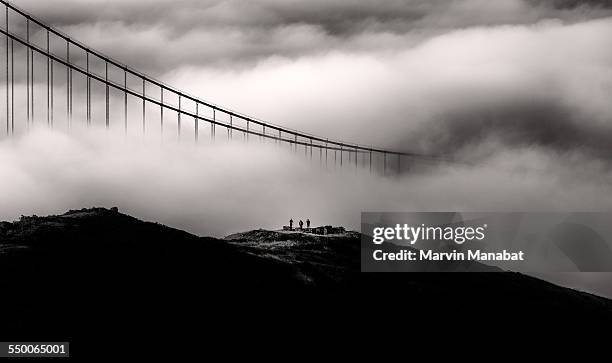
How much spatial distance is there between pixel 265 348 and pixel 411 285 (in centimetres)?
5840

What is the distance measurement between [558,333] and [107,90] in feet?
330

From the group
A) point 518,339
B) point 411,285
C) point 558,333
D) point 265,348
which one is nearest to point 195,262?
point 265,348

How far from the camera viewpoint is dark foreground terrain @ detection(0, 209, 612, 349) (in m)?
100

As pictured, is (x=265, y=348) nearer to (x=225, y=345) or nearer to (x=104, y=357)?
(x=225, y=345)

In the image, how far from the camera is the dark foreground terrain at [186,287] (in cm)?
10038

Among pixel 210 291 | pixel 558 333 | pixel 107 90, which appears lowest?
pixel 558 333

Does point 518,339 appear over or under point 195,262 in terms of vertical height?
under

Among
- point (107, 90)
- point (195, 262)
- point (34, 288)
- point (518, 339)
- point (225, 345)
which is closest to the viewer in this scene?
point (34, 288)

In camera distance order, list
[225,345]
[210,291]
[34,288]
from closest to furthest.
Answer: [34,288], [225,345], [210,291]

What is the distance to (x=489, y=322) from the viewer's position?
6427 inches

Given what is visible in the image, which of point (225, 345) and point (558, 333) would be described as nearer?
A: point (225, 345)

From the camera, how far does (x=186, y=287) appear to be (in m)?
120

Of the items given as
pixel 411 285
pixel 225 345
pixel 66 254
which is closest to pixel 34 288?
pixel 66 254

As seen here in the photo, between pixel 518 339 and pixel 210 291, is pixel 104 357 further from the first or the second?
pixel 518 339
